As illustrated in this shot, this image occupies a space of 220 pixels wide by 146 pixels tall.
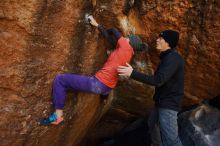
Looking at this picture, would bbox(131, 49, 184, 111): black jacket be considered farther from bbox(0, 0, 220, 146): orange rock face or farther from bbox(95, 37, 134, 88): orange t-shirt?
bbox(0, 0, 220, 146): orange rock face

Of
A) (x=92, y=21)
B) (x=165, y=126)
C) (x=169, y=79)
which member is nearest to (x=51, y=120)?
(x=92, y=21)

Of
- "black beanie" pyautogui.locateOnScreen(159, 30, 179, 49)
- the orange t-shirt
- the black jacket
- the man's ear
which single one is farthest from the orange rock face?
the black jacket

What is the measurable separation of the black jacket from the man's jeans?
0.11 metres

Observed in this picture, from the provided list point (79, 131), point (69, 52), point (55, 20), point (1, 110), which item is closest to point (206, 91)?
point (79, 131)

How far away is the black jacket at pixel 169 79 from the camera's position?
4668 millimetres

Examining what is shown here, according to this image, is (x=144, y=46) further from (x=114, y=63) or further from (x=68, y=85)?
(x=68, y=85)

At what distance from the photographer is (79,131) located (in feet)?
20.2

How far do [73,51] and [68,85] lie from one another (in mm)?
532

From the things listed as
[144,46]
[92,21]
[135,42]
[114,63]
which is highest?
[92,21]

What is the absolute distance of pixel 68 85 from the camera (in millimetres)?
4883

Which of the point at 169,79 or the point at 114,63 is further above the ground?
the point at 114,63

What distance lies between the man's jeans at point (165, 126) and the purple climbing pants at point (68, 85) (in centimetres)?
105

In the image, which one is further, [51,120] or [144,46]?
[144,46]

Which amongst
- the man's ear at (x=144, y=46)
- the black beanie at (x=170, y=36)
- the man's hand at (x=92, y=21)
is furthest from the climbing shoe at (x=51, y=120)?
the black beanie at (x=170, y=36)
